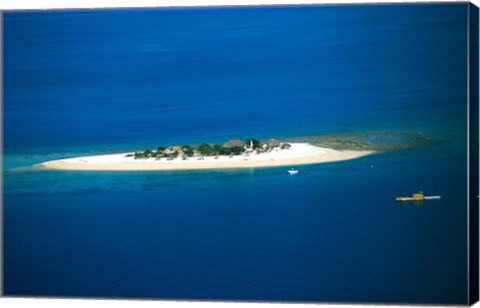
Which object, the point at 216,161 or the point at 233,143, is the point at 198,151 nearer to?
the point at 216,161

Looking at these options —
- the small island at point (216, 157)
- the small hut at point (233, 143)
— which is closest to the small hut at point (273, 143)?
the small island at point (216, 157)

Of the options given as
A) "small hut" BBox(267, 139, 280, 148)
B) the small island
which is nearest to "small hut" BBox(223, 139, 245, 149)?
the small island

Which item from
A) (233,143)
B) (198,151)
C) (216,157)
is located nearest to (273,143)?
(233,143)

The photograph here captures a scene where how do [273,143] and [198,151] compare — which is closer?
[273,143]

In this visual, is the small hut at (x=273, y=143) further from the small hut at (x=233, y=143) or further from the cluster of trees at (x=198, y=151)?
the small hut at (x=233, y=143)

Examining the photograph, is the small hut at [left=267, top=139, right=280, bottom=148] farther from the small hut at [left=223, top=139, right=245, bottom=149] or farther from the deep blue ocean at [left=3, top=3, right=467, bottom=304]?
the small hut at [left=223, top=139, right=245, bottom=149]

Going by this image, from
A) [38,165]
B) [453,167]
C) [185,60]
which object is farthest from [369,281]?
[38,165]

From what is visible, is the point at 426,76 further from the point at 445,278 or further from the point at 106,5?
the point at 106,5
